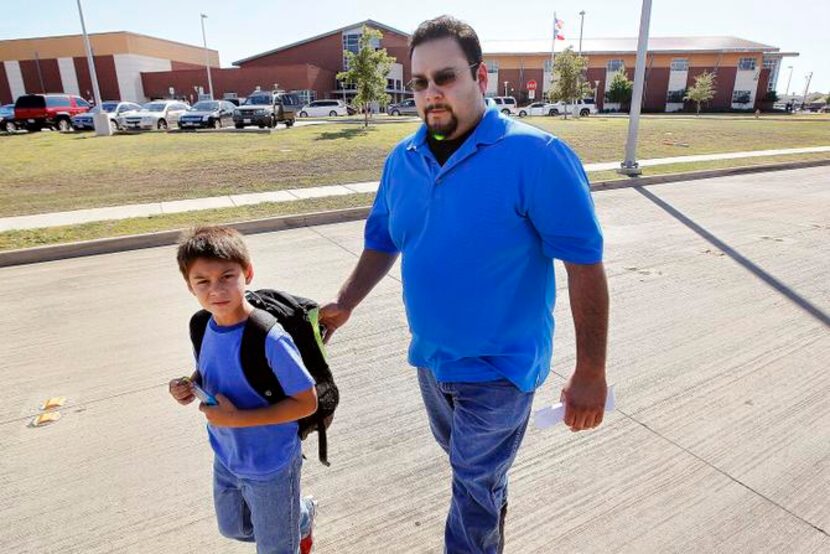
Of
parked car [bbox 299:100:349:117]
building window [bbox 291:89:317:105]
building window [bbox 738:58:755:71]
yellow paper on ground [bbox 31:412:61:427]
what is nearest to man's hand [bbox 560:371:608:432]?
yellow paper on ground [bbox 31:412:61:427]

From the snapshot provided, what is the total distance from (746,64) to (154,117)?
6078 centimetres

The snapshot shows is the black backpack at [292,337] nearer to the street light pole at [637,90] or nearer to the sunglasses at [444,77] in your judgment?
the sunglasses at [444,77]

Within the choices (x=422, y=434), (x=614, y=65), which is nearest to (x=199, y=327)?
(x=422, y=434)

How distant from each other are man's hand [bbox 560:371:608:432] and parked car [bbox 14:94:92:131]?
33.3 m

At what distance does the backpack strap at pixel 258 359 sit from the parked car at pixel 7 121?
A: 33510mm

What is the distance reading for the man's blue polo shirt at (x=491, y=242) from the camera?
1714 millimetres

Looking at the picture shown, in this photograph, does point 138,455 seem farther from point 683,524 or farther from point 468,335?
point 683,524

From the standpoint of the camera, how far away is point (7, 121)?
27906 millimetres

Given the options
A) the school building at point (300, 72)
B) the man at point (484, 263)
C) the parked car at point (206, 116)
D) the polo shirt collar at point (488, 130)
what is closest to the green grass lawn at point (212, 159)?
the parked car at point (206, 116)

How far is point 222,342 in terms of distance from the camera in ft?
5.94

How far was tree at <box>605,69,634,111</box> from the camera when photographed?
57531 millimetres

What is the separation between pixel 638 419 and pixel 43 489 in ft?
11.0

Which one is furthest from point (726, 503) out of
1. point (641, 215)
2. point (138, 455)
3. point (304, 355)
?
point (641, 215)

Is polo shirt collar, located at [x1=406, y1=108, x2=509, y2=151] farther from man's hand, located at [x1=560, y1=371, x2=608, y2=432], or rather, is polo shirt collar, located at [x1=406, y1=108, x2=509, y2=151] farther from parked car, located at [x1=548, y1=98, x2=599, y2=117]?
parked car, located at [x1=548, y1=98, x2=599, y2=117]
